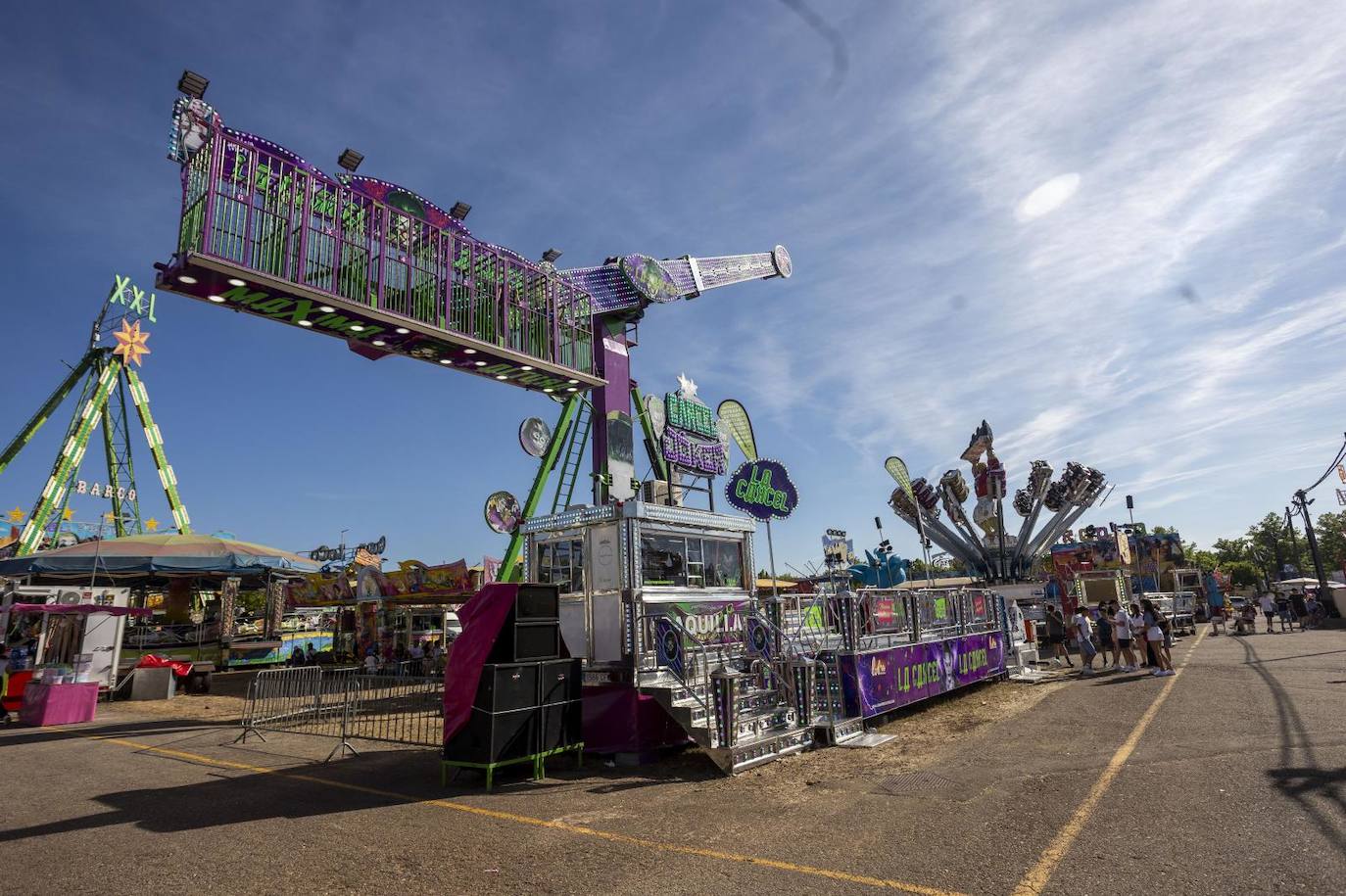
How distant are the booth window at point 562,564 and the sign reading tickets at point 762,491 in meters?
5.17

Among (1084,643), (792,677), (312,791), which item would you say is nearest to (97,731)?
(312,791)

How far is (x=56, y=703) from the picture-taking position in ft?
52.8

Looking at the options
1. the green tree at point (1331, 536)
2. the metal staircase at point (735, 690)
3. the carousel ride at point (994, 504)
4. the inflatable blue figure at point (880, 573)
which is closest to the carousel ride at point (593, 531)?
the metal staircase at point (735, 690)

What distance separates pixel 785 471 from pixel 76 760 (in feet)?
47.5

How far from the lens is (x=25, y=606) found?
59.8 feet

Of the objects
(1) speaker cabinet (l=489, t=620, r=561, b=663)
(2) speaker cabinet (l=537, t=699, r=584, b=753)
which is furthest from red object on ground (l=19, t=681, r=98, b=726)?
(2) speaker cabinet (l=537, t=699, r=584, b=753)

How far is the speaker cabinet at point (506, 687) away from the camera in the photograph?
28.2ft

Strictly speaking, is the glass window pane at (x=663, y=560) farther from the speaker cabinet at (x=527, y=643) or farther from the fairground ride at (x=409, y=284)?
the fairground ride at (x=409, y=284)

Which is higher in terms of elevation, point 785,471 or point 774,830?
point 785,471

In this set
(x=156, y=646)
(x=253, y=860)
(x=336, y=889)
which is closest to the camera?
(x=336, y=889)

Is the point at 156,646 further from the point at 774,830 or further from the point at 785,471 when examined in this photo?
the point at 774,830

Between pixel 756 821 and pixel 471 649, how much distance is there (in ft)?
13.8

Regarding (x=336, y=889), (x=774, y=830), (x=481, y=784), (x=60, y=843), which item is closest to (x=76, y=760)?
(x=60, y=843)

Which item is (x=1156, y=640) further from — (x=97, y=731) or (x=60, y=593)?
(x=60, y=593)
